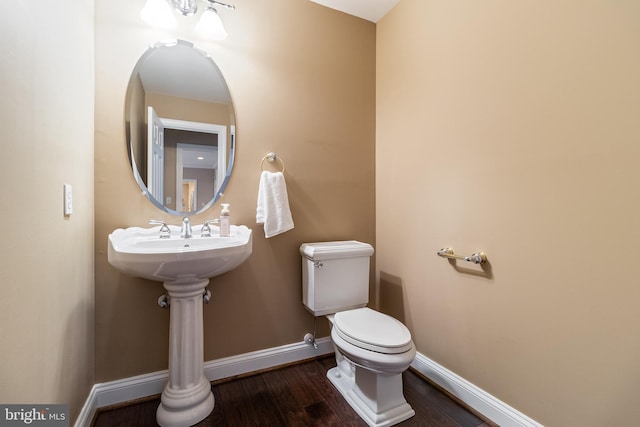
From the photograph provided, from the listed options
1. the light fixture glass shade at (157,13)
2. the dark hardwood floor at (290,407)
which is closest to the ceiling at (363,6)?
the light fixture glass shade at (157,13)

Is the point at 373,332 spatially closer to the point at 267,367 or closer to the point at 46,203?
the point at 267,367

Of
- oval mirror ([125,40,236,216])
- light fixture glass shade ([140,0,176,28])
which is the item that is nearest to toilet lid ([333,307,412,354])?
oval mirror ([125,40,236,216])

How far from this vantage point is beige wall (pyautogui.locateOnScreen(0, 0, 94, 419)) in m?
0.73

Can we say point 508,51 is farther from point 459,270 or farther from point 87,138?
point 87,138

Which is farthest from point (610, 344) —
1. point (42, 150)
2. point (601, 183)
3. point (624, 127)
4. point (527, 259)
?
point (42, 150)

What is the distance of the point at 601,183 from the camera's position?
1.01 m

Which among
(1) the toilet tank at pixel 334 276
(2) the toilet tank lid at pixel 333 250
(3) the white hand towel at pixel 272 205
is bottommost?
(1) the toilet tank at pixel 334 276

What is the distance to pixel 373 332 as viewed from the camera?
1364 mm

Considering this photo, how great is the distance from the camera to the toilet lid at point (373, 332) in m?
1.27

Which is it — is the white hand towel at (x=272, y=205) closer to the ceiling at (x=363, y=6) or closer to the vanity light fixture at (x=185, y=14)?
the vanity light fixture at (x=185, y=14)

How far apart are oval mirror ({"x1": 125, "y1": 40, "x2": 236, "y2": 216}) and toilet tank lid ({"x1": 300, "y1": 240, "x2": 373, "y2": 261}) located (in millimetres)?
633

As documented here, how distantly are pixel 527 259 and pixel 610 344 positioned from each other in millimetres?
371

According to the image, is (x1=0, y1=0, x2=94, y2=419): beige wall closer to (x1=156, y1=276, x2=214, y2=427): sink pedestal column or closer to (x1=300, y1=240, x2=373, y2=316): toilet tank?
(x1=156, y1=276, x2=214, y2=427): sink pedestal column

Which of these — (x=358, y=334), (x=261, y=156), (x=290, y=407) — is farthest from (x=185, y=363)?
(x=261, y=156)
